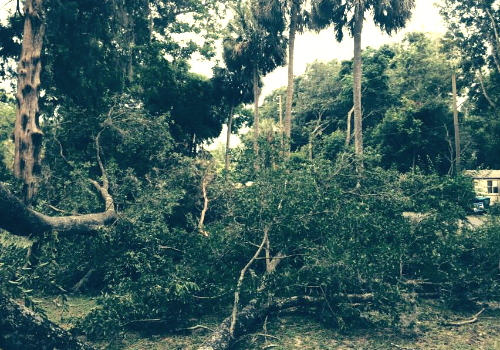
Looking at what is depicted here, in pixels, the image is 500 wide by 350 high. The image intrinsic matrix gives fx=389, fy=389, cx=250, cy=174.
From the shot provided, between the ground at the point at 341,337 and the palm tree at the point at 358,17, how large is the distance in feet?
24.7

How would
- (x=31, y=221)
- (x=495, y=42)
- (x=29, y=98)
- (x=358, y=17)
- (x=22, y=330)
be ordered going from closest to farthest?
(x=22, y=330) < (x=31, y=221) < (x=29, y=98) < (x=358, y=17) < (x=495, y=42)

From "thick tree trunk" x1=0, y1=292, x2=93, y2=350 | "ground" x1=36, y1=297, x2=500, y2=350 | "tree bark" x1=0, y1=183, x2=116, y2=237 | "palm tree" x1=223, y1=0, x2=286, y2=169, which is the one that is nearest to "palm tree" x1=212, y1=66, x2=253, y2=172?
"palm tree" x1=223, y1=0, x2=286, y2=169

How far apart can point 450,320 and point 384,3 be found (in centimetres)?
1154

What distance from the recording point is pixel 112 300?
20.8ft

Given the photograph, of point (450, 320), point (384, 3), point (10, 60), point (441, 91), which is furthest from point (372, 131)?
point (10, 60)

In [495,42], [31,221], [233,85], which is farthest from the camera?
[495,42]

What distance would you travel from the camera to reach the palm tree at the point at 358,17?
564 inches

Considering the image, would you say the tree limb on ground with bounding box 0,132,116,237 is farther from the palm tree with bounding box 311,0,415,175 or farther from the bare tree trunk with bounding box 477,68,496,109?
the bare tree trunk with bounding box 477,68,496,109

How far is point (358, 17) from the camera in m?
14.6

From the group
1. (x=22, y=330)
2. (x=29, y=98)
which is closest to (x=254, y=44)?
(x=29, y=98)

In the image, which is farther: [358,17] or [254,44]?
[254,44]

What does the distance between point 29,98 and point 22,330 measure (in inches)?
247

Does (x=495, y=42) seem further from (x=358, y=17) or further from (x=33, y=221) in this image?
(x=33, y=221)

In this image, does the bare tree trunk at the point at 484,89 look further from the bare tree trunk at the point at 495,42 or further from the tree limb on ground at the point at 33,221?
the tree limb on ground at the point at 33,221
